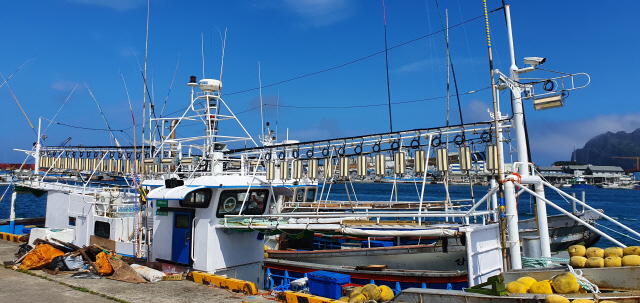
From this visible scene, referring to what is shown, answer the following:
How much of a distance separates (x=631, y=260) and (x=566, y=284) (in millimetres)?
1532

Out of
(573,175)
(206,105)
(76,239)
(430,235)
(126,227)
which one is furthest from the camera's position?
(573,175)

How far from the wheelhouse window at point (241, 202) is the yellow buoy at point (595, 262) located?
796cm

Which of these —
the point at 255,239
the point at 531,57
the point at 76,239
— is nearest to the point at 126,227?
the point at 76,239

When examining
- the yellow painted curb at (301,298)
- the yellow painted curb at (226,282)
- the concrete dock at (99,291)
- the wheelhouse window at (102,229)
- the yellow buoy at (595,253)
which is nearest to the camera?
the yellow buoy at (595,253)

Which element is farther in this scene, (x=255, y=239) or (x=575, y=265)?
(x=255, y=239)

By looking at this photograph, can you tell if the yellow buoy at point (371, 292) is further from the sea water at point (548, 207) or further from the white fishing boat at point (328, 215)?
the sea water at point (548, 207)

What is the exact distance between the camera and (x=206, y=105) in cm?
1370

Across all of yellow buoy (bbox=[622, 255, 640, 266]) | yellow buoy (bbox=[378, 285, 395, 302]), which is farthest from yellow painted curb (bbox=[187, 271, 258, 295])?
yellow buoy (bbox=[622, 255, 640, 266])

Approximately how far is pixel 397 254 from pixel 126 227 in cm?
982

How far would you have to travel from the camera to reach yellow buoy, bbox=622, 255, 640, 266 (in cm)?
708

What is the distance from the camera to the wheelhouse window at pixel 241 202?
38.7 feet

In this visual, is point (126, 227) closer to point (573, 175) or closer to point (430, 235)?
point (430, 235)

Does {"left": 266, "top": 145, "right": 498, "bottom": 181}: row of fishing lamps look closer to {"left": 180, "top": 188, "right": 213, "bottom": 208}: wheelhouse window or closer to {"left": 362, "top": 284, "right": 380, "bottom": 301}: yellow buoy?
{"left": 180, "top": 188, "right": 213, "bottom": 208}: wheelhouse window

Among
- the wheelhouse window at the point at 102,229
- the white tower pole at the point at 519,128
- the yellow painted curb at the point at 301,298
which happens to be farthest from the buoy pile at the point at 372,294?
the wheelhouse window at the point at 102,229
